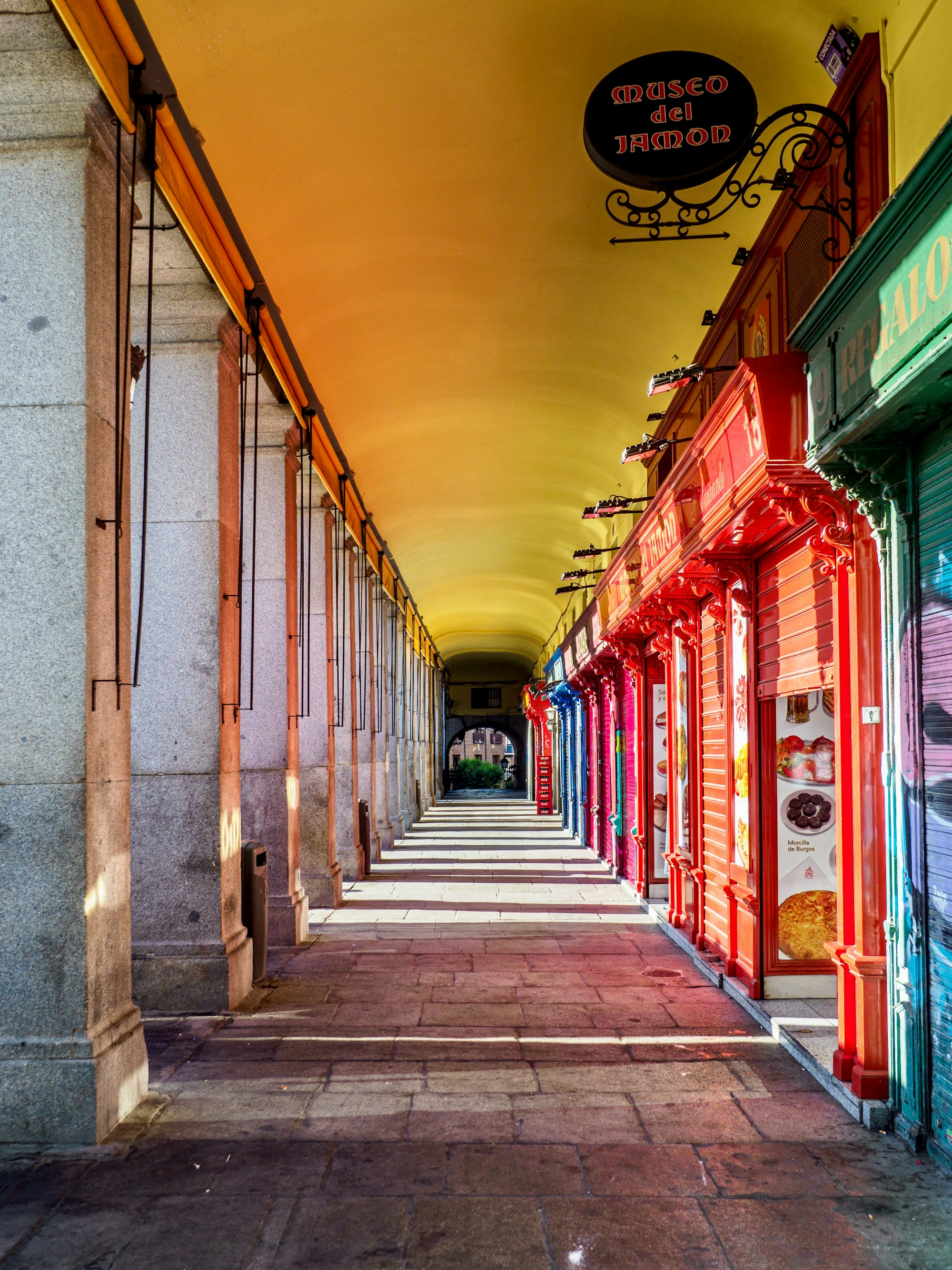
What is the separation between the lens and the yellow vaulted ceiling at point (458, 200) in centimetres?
509

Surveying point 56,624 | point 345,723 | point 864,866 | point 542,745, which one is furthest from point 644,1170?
point 542,745

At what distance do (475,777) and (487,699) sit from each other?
365 centimetres

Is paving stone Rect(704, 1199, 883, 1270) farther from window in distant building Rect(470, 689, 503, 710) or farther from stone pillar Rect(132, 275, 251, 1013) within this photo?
window in distant building Rect(470, 689, 503, 710)

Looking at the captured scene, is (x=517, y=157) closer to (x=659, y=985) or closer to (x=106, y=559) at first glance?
(x=106, y=559)

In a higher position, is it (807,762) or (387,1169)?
(807,762)

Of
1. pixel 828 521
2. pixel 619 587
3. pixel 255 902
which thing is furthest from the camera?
pixel 619 587

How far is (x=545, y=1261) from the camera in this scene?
3.17 metres

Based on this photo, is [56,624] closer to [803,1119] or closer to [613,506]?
[803,1119]

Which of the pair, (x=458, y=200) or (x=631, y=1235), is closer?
(x=631, y=1235)

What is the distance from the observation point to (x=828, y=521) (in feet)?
15.7

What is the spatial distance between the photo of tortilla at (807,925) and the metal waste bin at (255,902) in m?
3.39

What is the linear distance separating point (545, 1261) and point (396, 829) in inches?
657

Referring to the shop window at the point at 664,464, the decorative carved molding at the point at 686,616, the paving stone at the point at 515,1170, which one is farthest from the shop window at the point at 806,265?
the paving stone at the point at 515,1170

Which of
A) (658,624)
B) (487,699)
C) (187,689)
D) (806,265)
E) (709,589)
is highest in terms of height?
(806,265)
